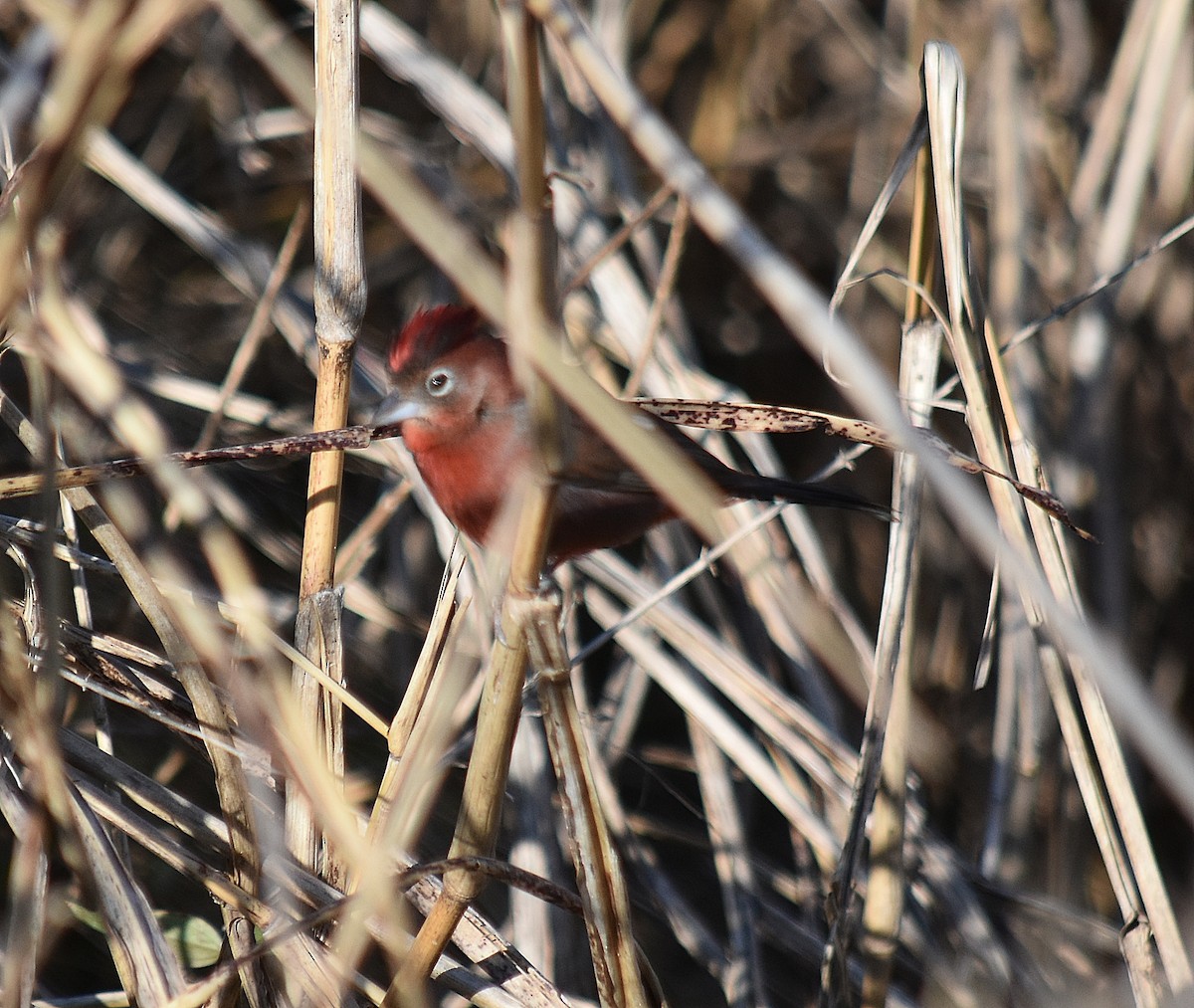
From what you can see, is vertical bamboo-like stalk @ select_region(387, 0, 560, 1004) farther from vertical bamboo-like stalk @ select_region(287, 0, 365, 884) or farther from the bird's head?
the bird's head

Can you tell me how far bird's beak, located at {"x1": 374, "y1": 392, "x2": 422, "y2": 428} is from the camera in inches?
93.0

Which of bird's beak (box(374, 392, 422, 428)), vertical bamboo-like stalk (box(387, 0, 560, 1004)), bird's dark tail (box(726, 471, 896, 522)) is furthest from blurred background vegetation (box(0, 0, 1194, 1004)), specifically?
vertical bamboo-like stalk (box(387, 0, 560, 1004))

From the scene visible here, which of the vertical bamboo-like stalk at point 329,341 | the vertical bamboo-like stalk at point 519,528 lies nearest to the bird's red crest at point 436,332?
the vertical bamboo-like stalk at point 329,341

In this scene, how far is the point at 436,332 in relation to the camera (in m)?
2.37

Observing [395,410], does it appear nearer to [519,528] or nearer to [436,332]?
[436,332]

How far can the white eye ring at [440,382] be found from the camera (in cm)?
240

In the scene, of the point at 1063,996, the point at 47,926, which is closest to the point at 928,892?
Result: the point at 1063,996

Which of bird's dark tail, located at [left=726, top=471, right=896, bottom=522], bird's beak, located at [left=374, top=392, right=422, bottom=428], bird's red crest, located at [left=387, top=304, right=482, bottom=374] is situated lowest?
bird's dark tail, located at [left=726, top=471, right=896, bottom=522]

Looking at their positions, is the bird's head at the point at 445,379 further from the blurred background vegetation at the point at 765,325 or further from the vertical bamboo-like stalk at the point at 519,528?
the vertical bamboo-like stalk at the point at 519,528

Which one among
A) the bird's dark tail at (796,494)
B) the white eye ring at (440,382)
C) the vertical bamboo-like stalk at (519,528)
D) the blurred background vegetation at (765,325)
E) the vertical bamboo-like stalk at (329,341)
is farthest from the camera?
the blurred background vegetation at (765,325)

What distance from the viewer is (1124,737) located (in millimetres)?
3352

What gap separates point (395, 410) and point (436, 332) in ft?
0.62

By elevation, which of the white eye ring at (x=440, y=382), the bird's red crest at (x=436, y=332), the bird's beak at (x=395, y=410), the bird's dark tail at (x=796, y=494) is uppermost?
the bird's red crest at (x=436, y=332)

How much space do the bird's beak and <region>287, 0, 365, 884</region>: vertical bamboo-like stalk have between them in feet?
1.99
